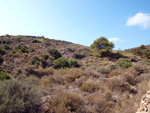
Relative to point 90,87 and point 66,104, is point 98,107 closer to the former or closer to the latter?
point 66,104

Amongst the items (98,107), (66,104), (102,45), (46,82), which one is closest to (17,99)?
(66,104)

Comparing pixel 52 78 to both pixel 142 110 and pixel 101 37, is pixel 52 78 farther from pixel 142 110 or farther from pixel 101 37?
pixel 101 37

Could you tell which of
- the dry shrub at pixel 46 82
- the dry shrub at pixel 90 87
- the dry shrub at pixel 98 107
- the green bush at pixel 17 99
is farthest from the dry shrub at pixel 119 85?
the green bush at pixel 17 99

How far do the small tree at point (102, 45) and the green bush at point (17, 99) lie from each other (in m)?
17.7

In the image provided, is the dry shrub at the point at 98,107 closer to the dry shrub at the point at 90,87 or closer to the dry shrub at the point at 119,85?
the dry shrub at the point at 90,87

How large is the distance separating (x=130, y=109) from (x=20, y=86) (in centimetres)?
389

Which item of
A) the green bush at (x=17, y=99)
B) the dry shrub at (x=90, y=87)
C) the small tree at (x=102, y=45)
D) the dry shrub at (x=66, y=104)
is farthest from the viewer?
the small tree at (x=102, y=45)

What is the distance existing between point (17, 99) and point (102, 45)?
20.3 m

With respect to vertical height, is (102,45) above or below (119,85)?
above

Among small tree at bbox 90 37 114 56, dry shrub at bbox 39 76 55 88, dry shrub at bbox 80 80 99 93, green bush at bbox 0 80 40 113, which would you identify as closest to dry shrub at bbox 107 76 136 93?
dry shrub at bbox 80 80 99 93

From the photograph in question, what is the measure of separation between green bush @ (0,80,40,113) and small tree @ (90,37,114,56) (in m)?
17.7

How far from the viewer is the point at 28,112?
3.21 meters

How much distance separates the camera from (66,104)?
11.5 feet

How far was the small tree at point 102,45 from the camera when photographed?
19.8m
